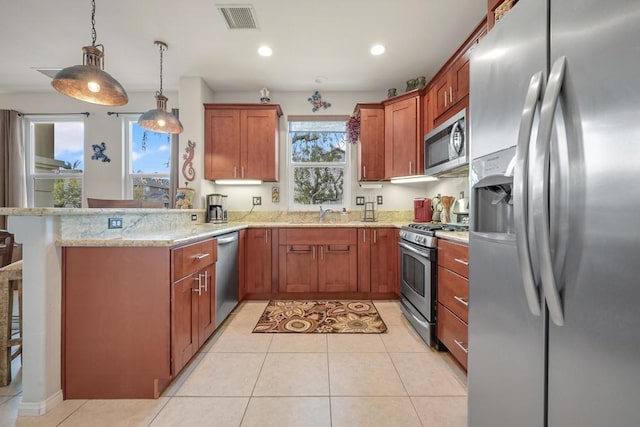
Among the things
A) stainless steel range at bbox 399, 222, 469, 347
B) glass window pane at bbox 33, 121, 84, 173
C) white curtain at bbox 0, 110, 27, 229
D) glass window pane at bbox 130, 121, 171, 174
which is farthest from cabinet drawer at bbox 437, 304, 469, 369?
white curtain at bbox 0, 110, 27, 229

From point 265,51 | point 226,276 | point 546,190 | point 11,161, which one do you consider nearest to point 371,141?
point 265,51

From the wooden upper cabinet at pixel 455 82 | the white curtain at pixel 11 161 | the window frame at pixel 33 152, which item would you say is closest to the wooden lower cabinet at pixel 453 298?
the wooden upper cabinet at pixel 455 82

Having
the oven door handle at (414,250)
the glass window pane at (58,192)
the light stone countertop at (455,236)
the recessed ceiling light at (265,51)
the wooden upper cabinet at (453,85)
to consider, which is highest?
the recessed ceiling light at (265,51)

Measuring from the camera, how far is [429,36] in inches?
108

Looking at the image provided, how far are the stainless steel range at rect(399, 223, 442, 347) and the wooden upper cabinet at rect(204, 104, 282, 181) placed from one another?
199cm

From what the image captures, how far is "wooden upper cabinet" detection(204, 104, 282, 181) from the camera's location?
3578 mm

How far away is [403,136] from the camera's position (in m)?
3.34

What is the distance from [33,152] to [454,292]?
607 centimetres

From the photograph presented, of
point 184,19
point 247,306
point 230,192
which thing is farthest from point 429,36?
point 247,306

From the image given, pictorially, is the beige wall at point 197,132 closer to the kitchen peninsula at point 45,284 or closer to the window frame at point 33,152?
the window frame at point 33,152

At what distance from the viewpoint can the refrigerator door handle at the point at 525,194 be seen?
0.72 metres

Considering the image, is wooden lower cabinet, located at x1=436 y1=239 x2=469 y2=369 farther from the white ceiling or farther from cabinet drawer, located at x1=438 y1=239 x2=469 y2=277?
the white ceiling

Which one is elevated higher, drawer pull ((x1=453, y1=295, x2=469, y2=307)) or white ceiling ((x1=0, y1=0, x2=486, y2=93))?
white ceiling ((x1=0, y1=0, x2=486, y2=93))

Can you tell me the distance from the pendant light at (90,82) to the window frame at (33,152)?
2.78 m
